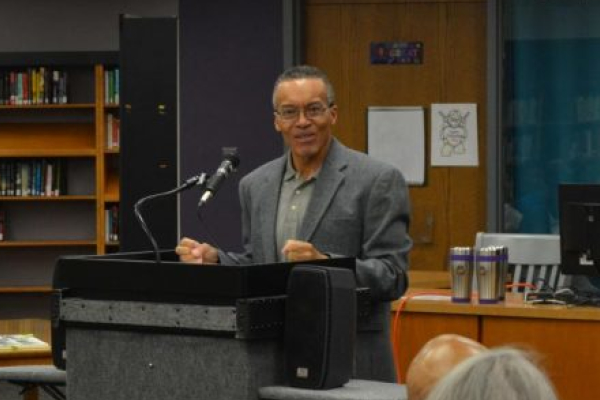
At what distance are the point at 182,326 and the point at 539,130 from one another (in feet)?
18.7

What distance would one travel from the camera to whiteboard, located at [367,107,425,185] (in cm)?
792

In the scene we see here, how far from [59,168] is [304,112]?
7186mm

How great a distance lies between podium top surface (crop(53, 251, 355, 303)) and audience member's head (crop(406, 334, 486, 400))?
451 millimetres

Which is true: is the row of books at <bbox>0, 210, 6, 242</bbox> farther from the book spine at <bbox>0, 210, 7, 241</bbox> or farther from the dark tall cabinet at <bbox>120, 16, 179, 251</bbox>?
the dark tall cabinet at <bbox>120, 16, 179, 251</bbox>

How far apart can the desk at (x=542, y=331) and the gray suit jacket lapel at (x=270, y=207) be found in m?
2.01

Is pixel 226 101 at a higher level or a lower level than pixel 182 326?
higher

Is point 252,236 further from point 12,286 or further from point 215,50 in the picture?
point 12,286

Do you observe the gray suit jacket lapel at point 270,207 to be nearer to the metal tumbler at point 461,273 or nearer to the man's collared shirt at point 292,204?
the man's collared shirt at point 292,204

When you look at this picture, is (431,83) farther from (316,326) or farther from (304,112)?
(316,326)

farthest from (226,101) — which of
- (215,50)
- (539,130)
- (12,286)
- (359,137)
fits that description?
(12,286)

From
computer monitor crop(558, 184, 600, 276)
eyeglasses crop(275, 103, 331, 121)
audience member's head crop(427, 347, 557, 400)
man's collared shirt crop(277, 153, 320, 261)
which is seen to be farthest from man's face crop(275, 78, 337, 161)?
computer monitor crop(558, 184, 600, 276)

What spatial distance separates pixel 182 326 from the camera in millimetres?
2471

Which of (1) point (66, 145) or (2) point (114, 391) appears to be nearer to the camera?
(2) point (114, 391)

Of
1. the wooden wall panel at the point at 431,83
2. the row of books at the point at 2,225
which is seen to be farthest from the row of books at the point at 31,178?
the wooden wall panel at the point at 431,83
